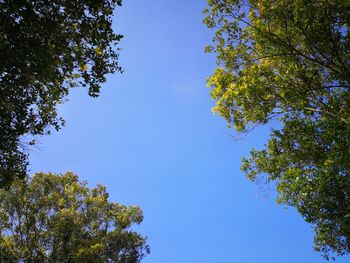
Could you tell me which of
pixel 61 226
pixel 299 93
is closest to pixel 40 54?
pixel 299 93

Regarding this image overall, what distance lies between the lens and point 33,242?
24.4 meters

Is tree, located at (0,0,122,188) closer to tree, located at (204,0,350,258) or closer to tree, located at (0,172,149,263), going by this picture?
tree, located at (204,0,350,258)

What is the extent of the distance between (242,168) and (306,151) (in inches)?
142

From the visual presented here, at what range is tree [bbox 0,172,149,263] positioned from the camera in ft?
78.4

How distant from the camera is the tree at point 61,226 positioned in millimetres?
23891

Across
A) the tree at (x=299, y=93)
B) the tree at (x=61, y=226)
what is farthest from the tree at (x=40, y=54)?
the tree at (x=61, y=226)

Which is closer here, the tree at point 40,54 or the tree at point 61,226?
the tree at point 40,54

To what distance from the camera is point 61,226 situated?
24094 mm

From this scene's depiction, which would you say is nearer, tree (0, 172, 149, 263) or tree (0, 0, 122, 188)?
tree (0, 0, 122, 188)

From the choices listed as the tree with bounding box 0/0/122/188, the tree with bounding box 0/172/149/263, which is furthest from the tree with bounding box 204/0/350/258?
the tree with bounding box 0/172/149/263

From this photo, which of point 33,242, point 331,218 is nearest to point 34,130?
point 331,218

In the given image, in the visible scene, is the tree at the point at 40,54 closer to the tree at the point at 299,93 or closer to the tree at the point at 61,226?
the tree at the point at 299,93

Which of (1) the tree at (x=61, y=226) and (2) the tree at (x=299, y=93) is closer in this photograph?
(2) the tree at (x=299, y=93)

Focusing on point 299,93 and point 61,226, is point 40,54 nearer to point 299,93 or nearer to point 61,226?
point 299,93
